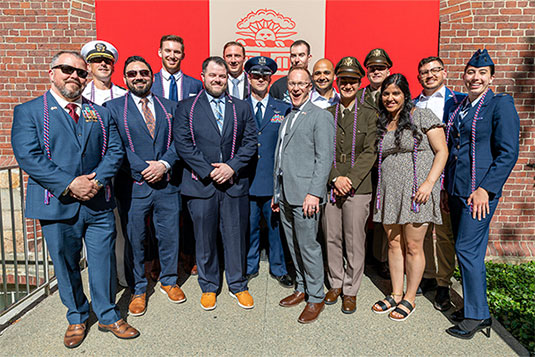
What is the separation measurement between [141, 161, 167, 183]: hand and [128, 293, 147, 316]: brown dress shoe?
1.11 meters

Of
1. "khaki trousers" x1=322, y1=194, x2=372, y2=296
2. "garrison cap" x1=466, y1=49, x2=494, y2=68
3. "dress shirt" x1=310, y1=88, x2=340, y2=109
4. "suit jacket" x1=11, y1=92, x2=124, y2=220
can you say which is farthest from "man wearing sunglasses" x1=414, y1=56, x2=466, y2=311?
"suit jacket" x1=11, y1=92, x2=124, y2=220

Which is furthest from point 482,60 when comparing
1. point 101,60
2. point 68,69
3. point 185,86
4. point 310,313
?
point 101,60

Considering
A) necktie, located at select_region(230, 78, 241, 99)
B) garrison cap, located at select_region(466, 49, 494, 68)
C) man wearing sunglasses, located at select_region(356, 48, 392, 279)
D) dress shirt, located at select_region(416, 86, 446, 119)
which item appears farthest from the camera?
necktie, located at select_region(230, 78, 241, 99)

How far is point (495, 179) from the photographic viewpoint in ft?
9.31

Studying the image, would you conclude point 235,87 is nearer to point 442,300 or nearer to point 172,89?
point 172,89

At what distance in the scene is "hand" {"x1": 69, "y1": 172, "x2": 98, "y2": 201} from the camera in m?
2.62

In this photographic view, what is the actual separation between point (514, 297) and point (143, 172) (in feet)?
13.6

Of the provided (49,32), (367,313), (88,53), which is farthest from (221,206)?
(49,32)

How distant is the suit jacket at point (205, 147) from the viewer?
3254 mm

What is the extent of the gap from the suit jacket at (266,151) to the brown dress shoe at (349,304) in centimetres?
125

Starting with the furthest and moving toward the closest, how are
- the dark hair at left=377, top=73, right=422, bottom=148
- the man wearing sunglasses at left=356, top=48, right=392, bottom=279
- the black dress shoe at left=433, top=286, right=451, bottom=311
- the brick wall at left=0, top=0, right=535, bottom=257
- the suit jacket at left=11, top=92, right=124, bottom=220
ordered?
1. the brick wall at left=0, top=0, right=535, bottom=257
2. the man wearing sunglasses at left=356, top=48, right=392, bottom=279
3. the black dress shoe at left=433, top=286, right=451, bottom=311
4. the dark hair at left=377, top=73, right=422, bottom=148
5. the suit jacket at left=11, top=92, right=124, bottom=220

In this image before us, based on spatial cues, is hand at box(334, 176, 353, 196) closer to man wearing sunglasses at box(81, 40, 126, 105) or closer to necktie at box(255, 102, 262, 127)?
necktie at box(255, 102, 262, 127)

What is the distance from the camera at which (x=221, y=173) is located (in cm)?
324

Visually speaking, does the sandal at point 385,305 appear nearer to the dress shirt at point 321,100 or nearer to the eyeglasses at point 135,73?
the dress shirt at point 321,100
